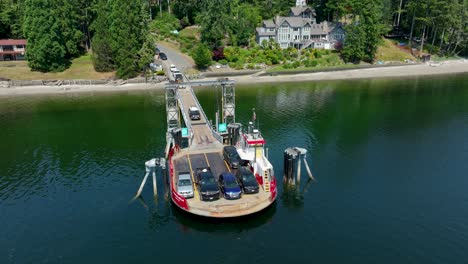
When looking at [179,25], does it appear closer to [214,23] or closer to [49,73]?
[214,23]

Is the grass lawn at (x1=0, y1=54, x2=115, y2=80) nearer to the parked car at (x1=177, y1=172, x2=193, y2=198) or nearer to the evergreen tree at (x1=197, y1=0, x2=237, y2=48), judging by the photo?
the evergreen tree at (x1=197, y1=0, x2=237, y2=48)

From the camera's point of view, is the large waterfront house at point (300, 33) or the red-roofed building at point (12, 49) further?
the large waterfront house at point (300, 33)

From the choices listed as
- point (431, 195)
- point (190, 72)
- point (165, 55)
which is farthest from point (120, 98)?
point (431, 195)

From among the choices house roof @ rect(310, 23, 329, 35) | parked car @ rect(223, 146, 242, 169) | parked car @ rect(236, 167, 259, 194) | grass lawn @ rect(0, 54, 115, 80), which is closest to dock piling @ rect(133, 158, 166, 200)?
parked car @ rect(223, 146, 242, 169)

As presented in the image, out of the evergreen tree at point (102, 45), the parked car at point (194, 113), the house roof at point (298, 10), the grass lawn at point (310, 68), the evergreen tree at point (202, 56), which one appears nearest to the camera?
the parked car at point (194, 113)

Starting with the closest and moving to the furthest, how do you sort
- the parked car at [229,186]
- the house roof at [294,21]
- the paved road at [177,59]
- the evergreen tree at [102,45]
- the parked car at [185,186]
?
the parked car at [229,186], the parked car at [185,186], the evergreen tree at [102,45], the paved road at [177,59], the house roof at [294,21]

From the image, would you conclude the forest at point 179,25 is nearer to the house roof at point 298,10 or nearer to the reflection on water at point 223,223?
the house roof at point 298,10

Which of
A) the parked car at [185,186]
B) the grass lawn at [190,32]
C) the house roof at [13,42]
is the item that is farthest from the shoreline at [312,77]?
the parked car at [185,186]
